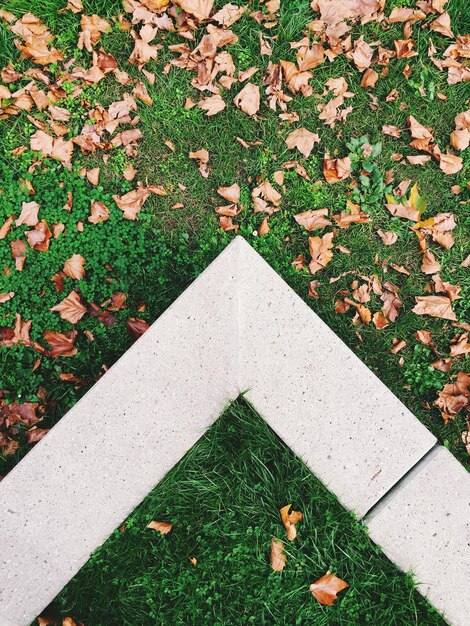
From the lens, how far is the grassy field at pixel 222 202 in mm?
2695

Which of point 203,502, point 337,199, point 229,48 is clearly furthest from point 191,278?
point 229,48

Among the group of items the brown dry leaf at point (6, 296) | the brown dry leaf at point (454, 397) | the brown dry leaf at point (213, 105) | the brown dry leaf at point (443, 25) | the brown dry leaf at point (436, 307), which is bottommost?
the brown dry leaf at point (6, 296)

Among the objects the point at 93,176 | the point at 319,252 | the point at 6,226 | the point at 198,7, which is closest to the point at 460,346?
the point at 319,252

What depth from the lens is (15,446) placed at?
255 centimetres

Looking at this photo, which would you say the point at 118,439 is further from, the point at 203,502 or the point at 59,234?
the point at 59,234

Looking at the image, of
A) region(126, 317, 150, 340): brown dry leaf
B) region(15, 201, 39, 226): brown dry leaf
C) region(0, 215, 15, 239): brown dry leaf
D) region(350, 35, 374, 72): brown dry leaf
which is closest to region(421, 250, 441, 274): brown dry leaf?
region(350, 35, 374, 72): brown dry leaf

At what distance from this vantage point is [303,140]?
9.39 ft

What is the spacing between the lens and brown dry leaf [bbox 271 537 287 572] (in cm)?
238

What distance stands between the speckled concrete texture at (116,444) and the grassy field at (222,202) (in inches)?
18.7

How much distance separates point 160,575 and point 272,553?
0.53m

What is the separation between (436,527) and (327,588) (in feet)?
1.87

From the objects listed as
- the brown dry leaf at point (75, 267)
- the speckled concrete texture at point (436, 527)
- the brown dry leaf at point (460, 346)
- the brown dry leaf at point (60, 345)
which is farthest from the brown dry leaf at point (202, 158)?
the speckled concrete texture at point (436, 527)

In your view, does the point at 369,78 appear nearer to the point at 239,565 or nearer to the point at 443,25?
the point at 443,25

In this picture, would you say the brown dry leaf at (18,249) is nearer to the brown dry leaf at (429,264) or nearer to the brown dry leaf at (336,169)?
the brown dry leaf at (336,169)
